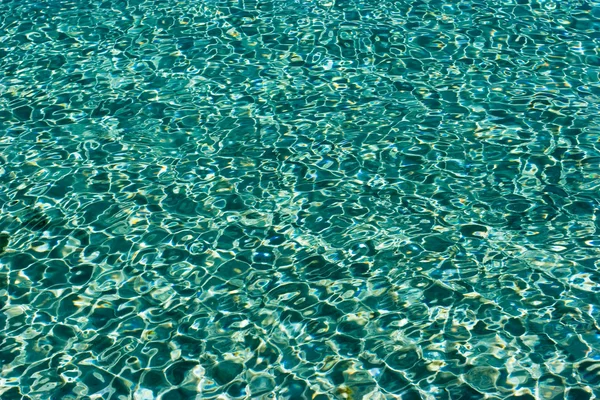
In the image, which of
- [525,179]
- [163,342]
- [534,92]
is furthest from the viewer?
[534,92]

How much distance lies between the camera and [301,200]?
4.12m

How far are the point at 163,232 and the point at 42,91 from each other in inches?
71.2

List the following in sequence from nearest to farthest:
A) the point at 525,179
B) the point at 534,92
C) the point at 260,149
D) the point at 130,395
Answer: the point at 130,395, the point at 525,179, the point at 260,149, the point at 534,92

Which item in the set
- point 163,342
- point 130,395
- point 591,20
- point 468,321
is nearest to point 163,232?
point 163,342

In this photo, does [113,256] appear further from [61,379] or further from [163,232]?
[61,379]

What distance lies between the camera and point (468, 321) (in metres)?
3.36

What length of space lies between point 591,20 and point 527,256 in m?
2.77

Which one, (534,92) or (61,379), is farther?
(534,92)

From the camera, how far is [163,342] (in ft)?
10.9

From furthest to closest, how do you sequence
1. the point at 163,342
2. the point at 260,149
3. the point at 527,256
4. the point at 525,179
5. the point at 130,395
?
1. the point at 260,149
2. the point at 525,179
3. the point at 527,256
4. the point at 163,342
5. the point at 130,395

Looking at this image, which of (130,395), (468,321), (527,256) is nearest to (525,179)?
(527,256)

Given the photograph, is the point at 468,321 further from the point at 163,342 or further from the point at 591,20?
the point at 591,20

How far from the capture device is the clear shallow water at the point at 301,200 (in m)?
3.22

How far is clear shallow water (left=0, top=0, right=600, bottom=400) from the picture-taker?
3.22 metres
